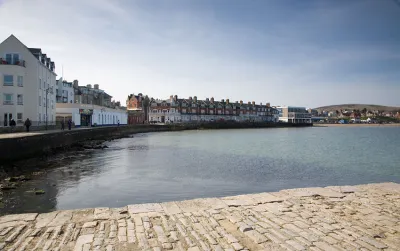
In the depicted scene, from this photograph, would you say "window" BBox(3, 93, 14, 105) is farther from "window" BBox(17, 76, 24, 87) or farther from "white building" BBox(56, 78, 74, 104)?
"white building" BBox(56, 78, 74, 104)

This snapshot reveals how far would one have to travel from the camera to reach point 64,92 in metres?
67.9

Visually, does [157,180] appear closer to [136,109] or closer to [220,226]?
[220,226]

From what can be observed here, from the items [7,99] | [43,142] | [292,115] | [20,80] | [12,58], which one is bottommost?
[43,142]

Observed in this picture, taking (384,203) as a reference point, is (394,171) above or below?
below

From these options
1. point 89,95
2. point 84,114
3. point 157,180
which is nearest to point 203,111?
point 89,95

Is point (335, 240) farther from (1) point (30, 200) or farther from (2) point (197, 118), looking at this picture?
(2) point (197, 118)

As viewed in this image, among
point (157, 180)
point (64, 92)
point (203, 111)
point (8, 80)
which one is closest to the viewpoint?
point (157, 180)

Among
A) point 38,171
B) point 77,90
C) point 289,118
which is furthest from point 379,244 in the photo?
point 289,118

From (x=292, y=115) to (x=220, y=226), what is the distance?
7364 inches

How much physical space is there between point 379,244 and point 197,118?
120 metres

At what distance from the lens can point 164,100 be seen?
11694cm

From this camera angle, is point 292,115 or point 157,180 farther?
point 292,115

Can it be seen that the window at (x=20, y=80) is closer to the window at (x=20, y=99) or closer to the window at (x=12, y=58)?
the window at (x=20, y=99)

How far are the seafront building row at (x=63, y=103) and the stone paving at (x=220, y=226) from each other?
110 ft
